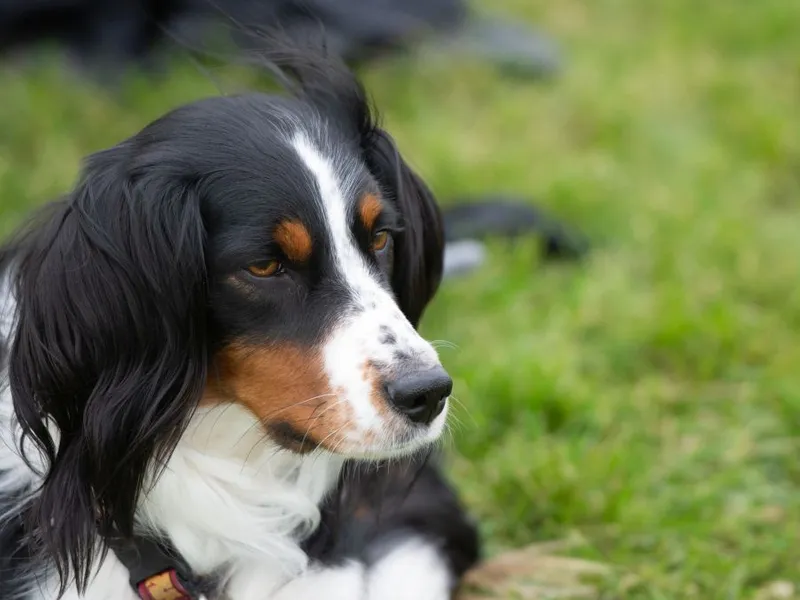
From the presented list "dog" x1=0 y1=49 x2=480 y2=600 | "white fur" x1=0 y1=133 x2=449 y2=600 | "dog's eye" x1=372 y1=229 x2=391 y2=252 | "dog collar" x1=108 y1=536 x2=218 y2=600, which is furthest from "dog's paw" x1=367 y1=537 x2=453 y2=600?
"dog's eye" x1=372 y1=229 x2=391 y2=252

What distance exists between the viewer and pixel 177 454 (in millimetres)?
2623

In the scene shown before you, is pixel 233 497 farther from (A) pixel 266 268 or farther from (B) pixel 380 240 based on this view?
(B) pixel 380 240

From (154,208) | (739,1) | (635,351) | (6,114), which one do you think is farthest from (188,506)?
(739,1)

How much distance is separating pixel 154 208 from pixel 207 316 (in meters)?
0.27

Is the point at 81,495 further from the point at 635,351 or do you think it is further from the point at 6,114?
the point at 6,114

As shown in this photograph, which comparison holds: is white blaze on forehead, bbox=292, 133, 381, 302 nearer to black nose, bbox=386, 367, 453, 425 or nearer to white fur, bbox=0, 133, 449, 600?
white fur, bbox=0, 133, 449, 600

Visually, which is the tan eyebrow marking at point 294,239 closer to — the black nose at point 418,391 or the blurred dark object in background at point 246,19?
the black nose at point 418,391

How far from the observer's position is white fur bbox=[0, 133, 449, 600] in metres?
2.43

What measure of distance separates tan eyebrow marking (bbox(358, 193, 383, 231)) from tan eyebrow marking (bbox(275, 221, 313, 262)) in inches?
6.6

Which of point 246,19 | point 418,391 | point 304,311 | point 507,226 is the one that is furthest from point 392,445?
point 246,19

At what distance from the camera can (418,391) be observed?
238 centimetres

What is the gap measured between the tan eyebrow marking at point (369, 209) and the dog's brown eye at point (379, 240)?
0.04 metres

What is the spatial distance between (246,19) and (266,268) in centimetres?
293

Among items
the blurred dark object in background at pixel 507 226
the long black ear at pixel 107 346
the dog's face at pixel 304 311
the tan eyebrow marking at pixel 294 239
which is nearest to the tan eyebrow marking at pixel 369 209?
the dog's face at pixel 304 311
